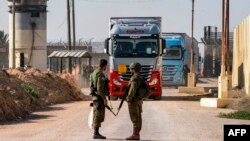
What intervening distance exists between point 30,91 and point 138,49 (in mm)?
5766

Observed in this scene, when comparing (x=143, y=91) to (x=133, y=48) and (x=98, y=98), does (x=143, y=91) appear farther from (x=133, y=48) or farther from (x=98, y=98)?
(x=133, y=48)

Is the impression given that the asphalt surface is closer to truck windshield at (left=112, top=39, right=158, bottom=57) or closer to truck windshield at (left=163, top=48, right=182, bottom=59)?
truck windshield at (left=112, top=39, right=158, bottom=57)

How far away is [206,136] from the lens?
57.2 ft

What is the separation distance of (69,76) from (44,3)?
34172 millimetres

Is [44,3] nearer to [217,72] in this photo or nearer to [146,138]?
[217,72]

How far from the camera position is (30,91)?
3128cm

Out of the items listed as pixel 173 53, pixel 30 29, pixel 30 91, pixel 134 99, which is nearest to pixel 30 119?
pixel 30 91

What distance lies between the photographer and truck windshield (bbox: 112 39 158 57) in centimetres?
3381

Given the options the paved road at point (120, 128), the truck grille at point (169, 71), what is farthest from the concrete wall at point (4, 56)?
the paved road at point (120, 128)

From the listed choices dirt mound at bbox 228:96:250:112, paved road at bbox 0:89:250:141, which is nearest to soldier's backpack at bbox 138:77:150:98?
paved road at bbox 0:89:250:141

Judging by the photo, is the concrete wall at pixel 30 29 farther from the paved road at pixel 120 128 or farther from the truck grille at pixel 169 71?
the paved road at pixel 120 128

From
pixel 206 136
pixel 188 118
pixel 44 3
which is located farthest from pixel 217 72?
pixel 206 136

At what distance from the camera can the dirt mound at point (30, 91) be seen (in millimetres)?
23203

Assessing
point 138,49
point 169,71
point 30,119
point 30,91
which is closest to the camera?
point 30,119
